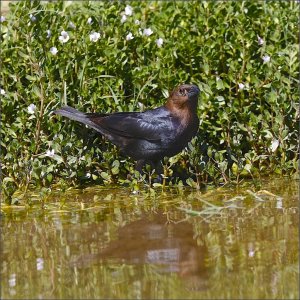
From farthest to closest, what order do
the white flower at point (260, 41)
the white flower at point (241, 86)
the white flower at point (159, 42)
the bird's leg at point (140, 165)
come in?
the white flower at point (260, 41), the white flower at point (159, 42), the white flower at point (241, 86), the bird's leg at point (140, 165)

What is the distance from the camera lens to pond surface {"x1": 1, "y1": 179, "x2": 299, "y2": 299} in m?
4.92

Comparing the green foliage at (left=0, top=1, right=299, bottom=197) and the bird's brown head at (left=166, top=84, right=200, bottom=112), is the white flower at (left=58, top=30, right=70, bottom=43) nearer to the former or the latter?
the green foliage at (left=0, top=1, right=299, bottom=197)

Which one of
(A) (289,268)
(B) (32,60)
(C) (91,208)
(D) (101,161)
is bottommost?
(A) (289,268)

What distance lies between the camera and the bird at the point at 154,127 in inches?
291

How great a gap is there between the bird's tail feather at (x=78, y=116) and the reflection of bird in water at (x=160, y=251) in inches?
56.4

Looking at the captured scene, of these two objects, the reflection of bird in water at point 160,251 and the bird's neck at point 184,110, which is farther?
the bird's neck at point 184,110

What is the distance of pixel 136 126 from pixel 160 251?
6.56 ft

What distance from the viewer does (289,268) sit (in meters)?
5.19

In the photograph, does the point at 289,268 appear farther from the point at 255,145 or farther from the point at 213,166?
the point at 255,145

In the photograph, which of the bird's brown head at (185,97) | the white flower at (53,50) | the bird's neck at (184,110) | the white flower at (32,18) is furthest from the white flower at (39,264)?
the white flower at (53,50)

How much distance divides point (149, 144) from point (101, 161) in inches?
20.5

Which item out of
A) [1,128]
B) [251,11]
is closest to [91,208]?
[1,128]

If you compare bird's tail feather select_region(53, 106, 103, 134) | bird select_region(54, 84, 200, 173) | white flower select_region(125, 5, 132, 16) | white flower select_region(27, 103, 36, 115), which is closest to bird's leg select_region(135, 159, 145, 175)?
bird select_region(54, 84, 200, 173)

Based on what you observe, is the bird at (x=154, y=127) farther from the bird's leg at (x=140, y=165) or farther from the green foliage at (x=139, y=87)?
the green foliage at (x=139, y=87)
